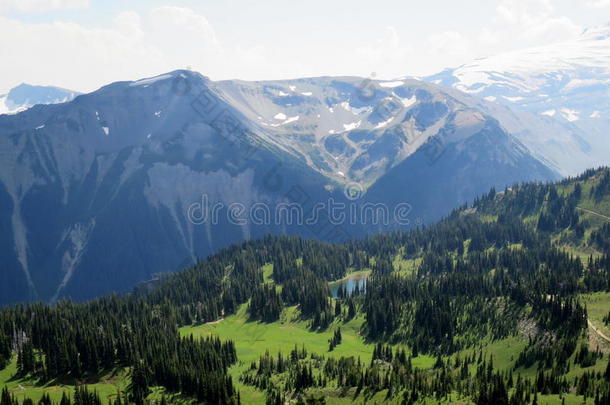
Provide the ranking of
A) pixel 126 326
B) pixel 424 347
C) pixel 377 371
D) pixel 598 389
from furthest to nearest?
pixel 424 347
pixel 126 326
pixel 377 371
pixel 598 389

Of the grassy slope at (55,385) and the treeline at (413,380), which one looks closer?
the treeline at (413,380)

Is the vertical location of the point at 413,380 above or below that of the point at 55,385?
above

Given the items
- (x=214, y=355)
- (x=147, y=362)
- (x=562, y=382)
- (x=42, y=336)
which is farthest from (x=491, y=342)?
(x=42, y=336)

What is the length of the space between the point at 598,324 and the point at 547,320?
14394 millimetres

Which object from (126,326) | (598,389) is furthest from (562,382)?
(126,326)

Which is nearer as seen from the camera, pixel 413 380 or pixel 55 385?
pixel 413 380

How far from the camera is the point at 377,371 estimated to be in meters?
153

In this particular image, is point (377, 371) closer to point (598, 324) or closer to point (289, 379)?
point (289, 379)

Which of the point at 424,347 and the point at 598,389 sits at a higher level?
the point at 598,389

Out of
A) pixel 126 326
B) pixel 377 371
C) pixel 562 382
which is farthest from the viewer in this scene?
pixel 126 326

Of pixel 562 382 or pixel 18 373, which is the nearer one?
pixel 562 382

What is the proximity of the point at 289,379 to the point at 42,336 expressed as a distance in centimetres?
7794

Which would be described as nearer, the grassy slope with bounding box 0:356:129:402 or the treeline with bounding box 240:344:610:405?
the treeline with bounding box 240:344:610:405

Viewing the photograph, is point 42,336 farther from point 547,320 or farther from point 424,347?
point 547,320
